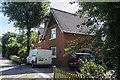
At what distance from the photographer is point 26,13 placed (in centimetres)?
1570

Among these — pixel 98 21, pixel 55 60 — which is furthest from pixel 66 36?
pixel 98 21

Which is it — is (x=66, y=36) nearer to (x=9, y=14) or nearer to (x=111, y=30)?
(x=9, y=14)

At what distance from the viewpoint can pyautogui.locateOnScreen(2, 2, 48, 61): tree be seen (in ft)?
48.5

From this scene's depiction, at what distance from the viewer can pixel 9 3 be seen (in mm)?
14891

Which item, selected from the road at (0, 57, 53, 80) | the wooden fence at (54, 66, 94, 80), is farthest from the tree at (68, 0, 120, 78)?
the road at (0, 57, 53, 80)

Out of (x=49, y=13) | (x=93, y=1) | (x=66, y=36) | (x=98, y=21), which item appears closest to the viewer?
(x=93, y=1)

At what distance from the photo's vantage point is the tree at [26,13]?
14781mm

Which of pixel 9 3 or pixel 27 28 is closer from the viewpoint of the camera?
pixel 9 3

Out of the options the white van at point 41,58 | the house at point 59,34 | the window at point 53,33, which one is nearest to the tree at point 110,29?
the house at point 59,34

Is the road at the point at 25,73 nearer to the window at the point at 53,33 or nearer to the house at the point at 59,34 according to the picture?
the house at the point at 59,34

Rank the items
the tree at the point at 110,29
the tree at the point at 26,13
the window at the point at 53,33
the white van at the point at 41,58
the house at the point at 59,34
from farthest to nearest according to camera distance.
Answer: the window at the point at 53,33 < the tree at the point at 26,13 < the house at the point at 59,34 < the white van at the point at 41,58 < the tree at the point at 110,29

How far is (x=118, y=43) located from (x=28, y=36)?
609 inches

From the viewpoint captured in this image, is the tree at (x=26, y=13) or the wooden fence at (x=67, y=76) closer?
the wooden fence at (x=67, y=76)

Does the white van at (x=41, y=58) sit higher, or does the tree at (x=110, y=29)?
the tree at (x=110, y=29)
